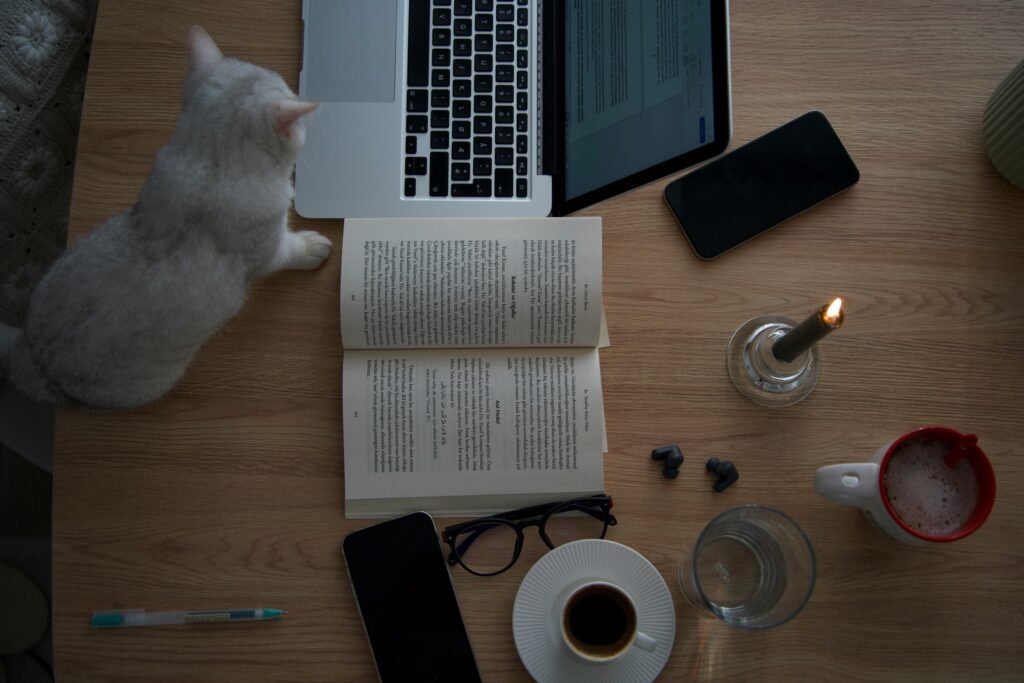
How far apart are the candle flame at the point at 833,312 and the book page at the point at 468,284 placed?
9.3 inches

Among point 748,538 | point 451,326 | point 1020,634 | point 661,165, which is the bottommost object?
point 1020,634

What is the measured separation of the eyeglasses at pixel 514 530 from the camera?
69 cm

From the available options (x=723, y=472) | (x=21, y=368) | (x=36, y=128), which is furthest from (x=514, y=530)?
(x=36, y=128)

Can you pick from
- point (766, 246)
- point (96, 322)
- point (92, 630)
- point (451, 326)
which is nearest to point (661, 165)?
point (766, 246)

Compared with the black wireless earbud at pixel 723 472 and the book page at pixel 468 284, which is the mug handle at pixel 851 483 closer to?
the black wireless earbud at pixel 723 472

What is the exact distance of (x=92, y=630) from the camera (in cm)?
67

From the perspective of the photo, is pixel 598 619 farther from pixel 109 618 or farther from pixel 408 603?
pixel 109 618

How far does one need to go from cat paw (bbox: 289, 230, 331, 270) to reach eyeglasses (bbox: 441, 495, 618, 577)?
0.33 meters

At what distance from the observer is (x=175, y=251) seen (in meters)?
0.67

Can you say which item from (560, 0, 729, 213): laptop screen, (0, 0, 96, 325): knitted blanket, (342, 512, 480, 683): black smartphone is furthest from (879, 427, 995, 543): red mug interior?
(0, 0, 96, 325): knitted blanket

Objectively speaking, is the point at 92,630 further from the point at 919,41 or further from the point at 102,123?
the point at 919,41

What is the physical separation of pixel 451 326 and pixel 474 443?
0.43 ft

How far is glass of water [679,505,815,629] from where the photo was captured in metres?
0.63

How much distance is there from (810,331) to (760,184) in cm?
22
